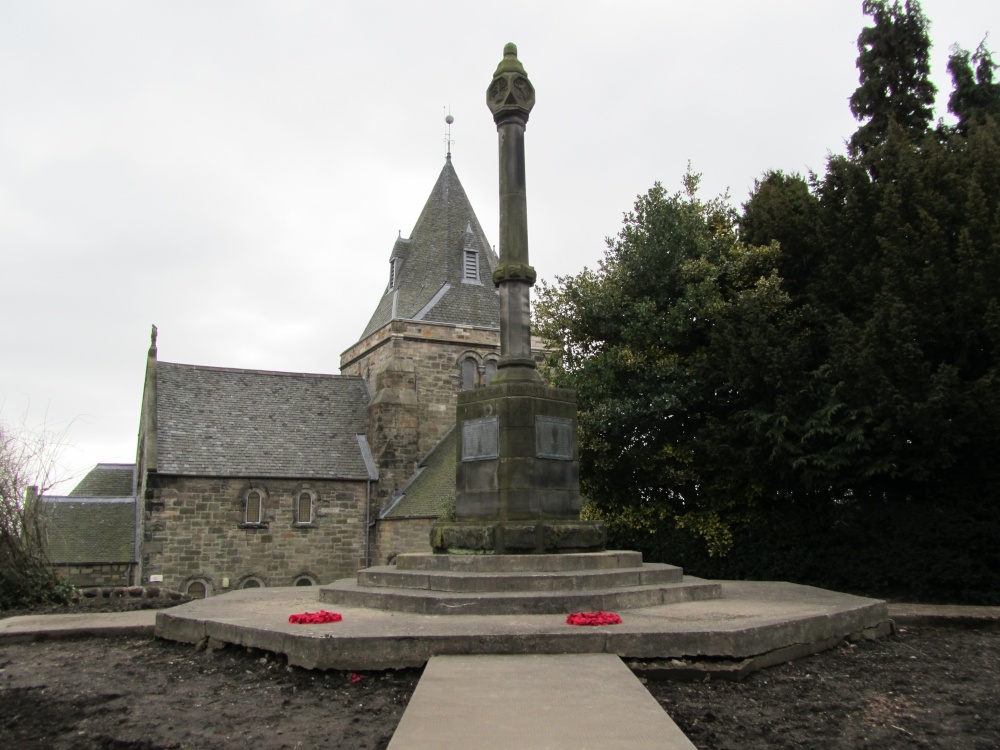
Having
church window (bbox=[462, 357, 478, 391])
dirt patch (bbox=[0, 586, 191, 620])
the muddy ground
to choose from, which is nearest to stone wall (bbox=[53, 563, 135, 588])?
church window (bbox=[462, 357, 478, 391])

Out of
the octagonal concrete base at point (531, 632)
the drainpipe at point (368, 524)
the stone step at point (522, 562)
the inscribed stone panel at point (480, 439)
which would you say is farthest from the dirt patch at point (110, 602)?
the drainpipe at point (368, 524)

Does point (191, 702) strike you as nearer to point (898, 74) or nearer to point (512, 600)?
point (512, 600)

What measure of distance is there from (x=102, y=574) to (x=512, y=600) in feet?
80.8

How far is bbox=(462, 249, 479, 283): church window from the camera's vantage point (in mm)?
36938

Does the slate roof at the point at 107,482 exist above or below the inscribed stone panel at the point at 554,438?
above

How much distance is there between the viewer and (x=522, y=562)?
9547 millimetres

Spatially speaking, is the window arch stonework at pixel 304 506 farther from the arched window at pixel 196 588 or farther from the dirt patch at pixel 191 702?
the dirt patch at pixel 191 702

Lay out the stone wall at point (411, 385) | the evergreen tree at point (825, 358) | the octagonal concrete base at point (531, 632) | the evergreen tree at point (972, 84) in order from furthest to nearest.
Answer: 1. the stone wall at point (411, 385)
2. the evergreen tree at point (972, 84)
3. the evergreen tree at point (825, 358)
4. the octagonal concrete base at point (531, 632)

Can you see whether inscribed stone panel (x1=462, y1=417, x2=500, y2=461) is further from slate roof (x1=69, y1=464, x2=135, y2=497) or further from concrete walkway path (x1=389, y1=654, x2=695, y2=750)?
slate roof (x1=69, y1=464, x2=135, y2=497)

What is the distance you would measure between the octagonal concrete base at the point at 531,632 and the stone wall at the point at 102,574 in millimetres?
21577

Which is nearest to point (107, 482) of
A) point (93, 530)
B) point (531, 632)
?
point (93, 530)

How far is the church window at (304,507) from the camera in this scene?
98.7 feet

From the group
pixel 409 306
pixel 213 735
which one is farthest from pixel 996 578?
pixel 409 306

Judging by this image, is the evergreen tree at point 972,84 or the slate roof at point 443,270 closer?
the evergreen tree at point 972,84
